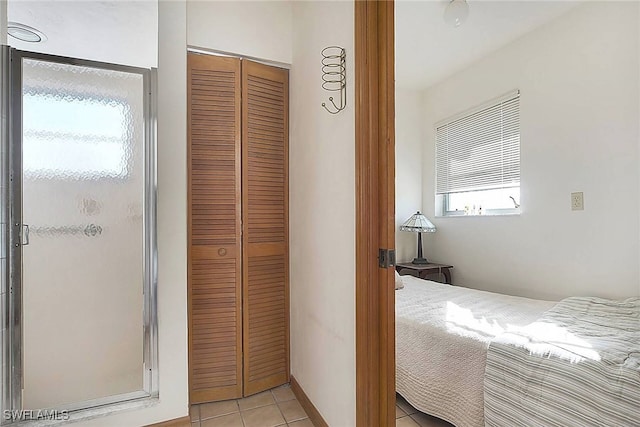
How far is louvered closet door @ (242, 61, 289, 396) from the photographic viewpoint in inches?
Answer: 83.7

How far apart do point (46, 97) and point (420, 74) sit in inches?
130

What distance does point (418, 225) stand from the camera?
3611 mm

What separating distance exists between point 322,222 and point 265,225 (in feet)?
1.89

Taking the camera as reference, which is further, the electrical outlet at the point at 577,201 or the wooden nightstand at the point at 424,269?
the wooden nightstand at the point at 424,269

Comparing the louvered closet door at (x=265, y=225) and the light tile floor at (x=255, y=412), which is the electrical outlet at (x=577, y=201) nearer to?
the louvered closet door at (x=265, y=225)

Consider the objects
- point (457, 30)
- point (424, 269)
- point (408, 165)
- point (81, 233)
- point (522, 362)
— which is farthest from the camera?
point (408, 165)

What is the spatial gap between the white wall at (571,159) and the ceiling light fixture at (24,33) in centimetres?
348

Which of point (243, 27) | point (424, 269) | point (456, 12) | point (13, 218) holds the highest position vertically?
point (456, 12)

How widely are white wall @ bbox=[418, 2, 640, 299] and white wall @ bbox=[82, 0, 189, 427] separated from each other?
282 cm

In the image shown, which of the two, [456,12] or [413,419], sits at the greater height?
[456,12]

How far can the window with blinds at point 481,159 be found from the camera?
314cm

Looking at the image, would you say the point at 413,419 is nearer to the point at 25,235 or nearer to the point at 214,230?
the point at 214,230

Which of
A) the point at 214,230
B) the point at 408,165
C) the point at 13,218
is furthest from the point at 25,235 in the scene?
the point at 408,165

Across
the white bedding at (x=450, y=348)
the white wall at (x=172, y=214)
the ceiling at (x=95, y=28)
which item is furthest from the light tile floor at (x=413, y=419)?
the ceiling at (x=95, y=28)
